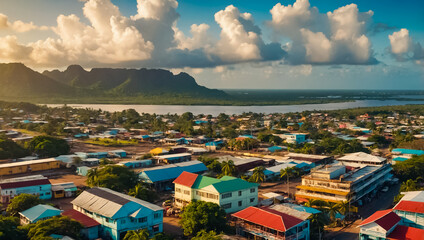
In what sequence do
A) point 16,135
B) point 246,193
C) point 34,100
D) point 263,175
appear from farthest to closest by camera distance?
1. point 34,100
2. point 16,135
3. point 263,175
4. point 246,193

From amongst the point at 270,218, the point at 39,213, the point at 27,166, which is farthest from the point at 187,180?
the point at 27,166

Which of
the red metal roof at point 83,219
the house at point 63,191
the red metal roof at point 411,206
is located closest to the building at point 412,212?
the red metal roof at point 411,206

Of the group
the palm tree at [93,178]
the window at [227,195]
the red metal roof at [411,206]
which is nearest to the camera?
the red metal roof at [411,206]

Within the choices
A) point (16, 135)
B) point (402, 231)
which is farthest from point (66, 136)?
point (402, 231)

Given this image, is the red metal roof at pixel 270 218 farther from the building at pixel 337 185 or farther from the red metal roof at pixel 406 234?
the building at pixel 337 185

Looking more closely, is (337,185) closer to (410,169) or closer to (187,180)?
(187,180)

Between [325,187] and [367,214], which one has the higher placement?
[325,187]

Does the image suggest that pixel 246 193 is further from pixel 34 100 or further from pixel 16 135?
pixel 34 100
